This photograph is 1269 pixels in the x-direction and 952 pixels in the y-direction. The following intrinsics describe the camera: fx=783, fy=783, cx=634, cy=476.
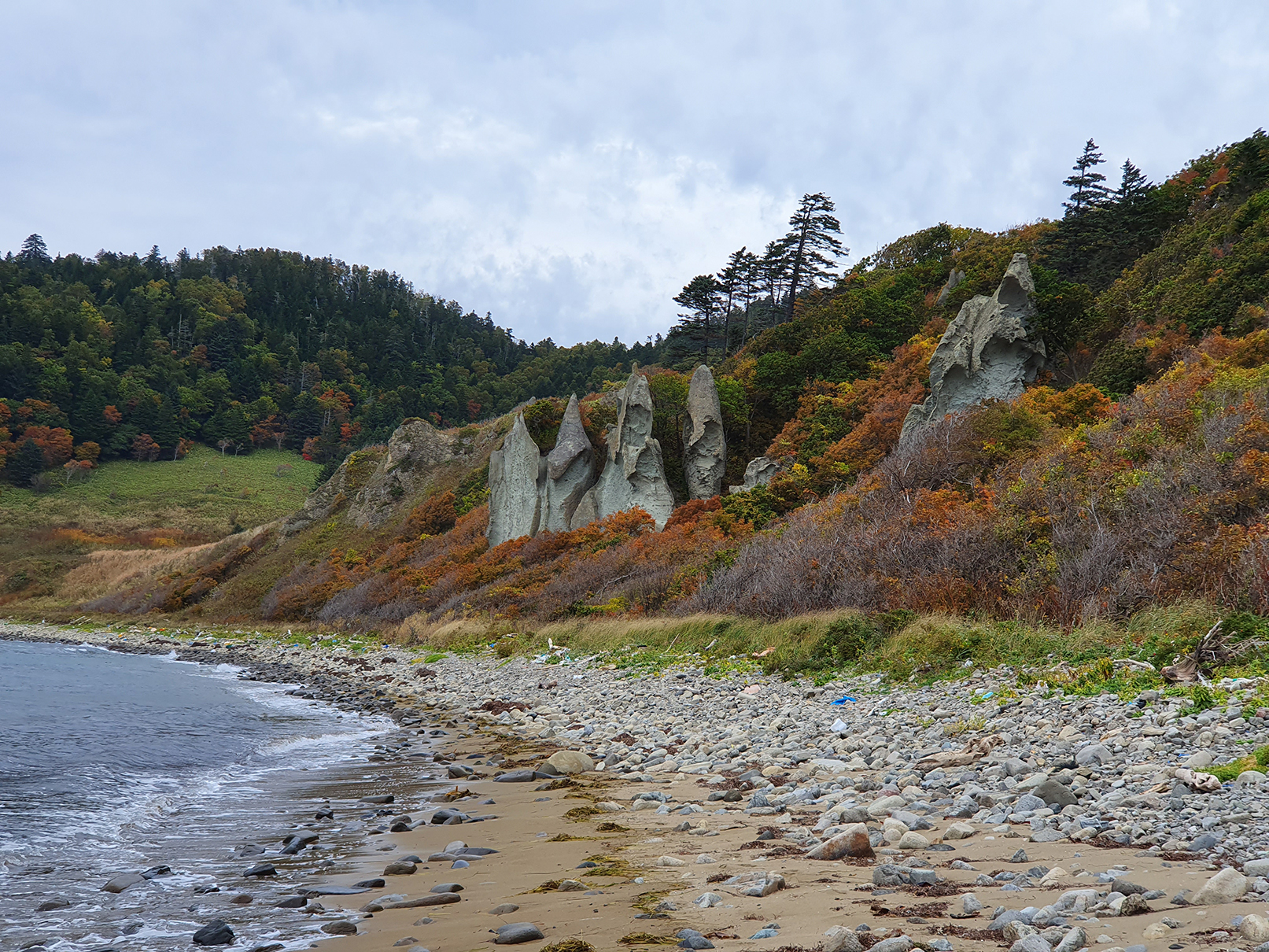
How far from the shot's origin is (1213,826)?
13.6ft

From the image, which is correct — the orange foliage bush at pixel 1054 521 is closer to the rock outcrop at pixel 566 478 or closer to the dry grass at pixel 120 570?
the rock outcrop at pixel 566 478

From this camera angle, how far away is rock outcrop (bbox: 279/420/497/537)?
47.7 metres

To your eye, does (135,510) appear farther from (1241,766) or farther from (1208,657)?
(1241,766)

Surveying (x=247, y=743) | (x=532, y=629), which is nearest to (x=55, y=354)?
(x=532, y=629)

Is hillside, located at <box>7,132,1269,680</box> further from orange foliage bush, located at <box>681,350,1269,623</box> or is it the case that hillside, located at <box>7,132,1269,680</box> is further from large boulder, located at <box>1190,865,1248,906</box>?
large boulder, located at <box>1190,865,1248,906</box>

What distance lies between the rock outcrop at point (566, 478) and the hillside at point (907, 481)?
4.68ft

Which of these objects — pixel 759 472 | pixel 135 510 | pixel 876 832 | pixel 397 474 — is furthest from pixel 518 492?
pixel 135 510

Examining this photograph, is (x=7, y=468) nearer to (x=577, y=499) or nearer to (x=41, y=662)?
(x=41, y=662)

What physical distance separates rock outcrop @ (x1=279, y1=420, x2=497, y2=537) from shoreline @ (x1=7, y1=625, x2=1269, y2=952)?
39.1m

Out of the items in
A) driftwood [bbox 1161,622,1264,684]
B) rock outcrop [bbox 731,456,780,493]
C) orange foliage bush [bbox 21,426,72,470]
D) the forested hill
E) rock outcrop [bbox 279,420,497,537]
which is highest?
the forested hill

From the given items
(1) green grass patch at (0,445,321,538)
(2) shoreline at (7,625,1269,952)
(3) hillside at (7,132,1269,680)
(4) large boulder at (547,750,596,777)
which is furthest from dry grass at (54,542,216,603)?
(2) shoreline at (7,625,1269,952)

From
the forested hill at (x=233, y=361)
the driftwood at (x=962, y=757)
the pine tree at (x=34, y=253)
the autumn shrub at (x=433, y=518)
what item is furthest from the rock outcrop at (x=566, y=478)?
the pine tree at (x=34, y=253)

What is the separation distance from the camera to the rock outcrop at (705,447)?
33.1 meters

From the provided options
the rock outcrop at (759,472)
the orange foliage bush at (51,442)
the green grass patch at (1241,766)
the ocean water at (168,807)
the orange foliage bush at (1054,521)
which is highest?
the orange foliage bush at (51,442)
